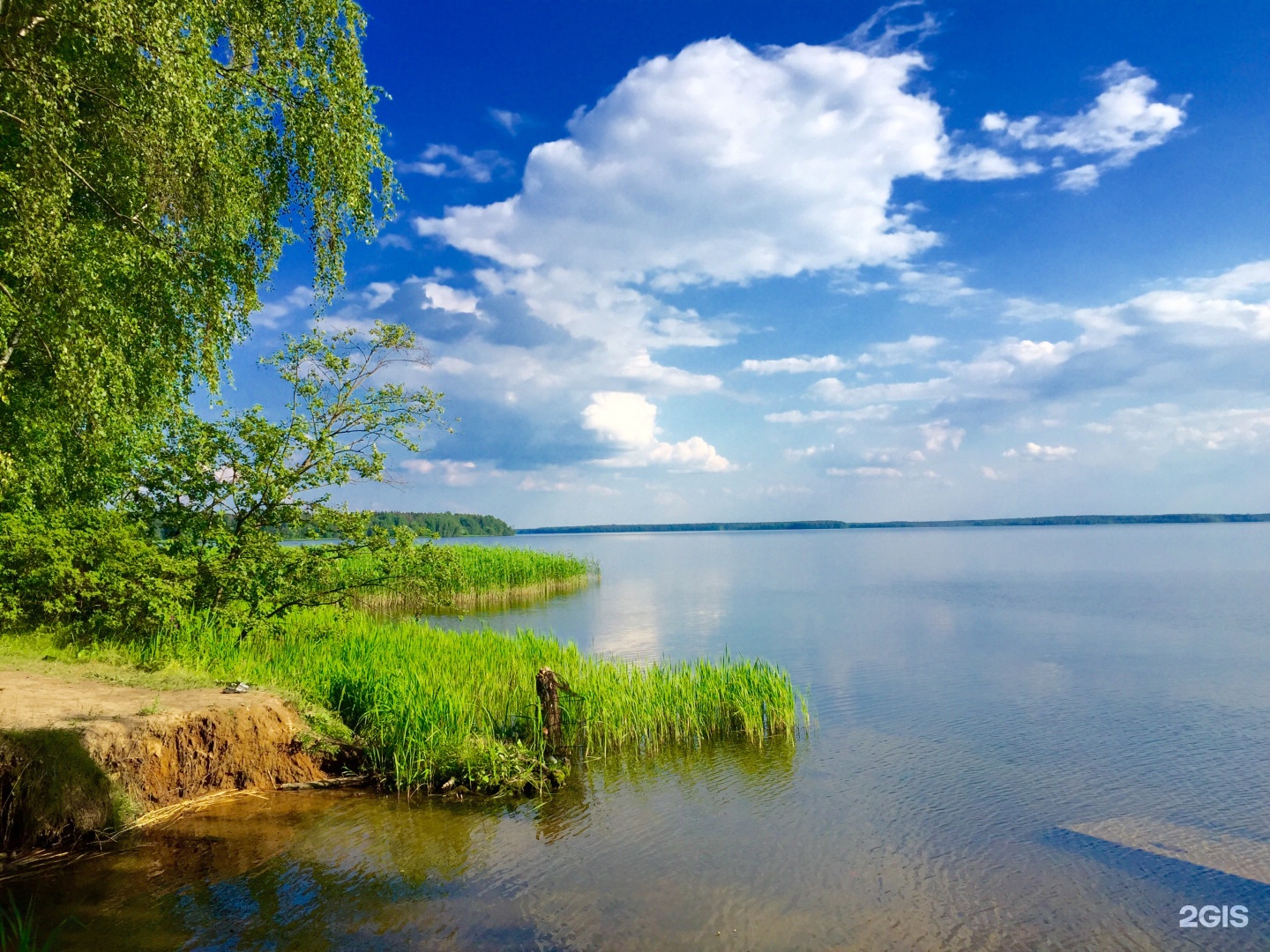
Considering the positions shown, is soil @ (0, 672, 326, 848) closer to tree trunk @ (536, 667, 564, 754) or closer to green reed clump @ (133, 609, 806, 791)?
green reed clump @ (133, 609, 806, 791)

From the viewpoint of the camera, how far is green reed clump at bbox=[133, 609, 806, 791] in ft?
27.1

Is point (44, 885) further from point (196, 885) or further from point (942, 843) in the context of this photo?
point (942, 843)

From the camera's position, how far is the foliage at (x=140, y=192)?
278 inches

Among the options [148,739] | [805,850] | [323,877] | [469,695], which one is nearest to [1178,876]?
[805,850]

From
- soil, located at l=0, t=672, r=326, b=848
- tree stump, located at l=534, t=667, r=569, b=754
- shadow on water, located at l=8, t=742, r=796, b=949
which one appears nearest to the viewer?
shadow on water, located at l=8, t=742, r=796, b=949

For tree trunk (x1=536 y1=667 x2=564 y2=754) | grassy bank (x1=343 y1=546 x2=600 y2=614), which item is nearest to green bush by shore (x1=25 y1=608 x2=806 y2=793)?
tree trunk (x1=536 y1=667 x2=564 y2=754)

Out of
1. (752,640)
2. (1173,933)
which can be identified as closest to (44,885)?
(1173,933)

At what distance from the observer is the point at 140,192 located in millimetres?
9469

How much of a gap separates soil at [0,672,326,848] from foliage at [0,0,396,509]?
248cm

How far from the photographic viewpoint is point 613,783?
878 cm

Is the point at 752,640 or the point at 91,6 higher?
the point at 91,6

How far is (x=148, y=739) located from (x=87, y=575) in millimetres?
4432

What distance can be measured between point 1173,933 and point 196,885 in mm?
7837

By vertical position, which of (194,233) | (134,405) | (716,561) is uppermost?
(194,233)
